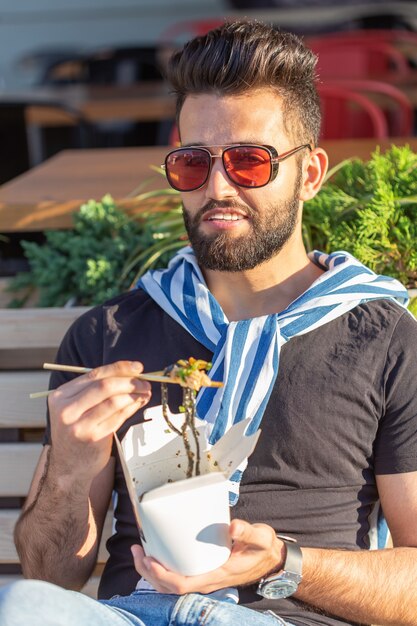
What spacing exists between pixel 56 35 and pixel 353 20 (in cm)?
298

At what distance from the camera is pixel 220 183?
6.54 feet

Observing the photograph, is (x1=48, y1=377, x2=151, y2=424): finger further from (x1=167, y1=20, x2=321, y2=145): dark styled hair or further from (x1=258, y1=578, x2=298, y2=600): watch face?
(x1=167, y1=20, x2=321, y2=145): dark styled hair

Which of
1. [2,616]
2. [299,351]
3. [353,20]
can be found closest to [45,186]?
[299,351]

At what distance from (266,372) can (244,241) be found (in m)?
0.28

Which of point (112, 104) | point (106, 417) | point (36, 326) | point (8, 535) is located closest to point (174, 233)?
point (36, 326)

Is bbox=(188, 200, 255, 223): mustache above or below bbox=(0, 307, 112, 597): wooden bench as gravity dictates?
above

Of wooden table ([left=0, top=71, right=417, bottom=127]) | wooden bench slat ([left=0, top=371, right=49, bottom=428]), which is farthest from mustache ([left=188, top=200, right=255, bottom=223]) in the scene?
wooden table ([left=0, top=71, right=417, bottom=127])

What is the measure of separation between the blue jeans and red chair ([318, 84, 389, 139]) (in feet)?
8.88

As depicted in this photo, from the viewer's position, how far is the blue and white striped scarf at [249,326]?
1940 mm

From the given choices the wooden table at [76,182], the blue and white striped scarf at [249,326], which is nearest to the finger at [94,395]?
the blue and white striped scarf at [249,326]

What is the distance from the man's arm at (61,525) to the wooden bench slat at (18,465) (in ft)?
1.26

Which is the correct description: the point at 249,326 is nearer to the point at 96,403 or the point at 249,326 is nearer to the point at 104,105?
the point at 96,403

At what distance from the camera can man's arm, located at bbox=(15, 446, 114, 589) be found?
189 centimetres

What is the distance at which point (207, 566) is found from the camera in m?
1.55
